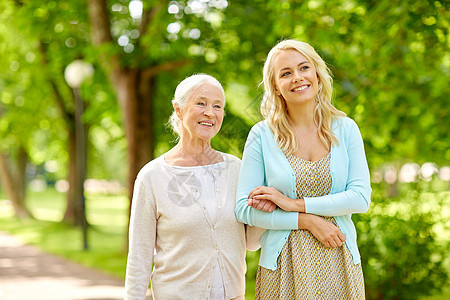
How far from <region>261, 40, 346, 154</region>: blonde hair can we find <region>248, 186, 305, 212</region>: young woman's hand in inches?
8.7

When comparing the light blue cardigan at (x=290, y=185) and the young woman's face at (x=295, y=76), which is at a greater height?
the young woman's face at (x=295, y=76)

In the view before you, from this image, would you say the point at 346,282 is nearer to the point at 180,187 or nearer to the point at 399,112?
the point at 180,187

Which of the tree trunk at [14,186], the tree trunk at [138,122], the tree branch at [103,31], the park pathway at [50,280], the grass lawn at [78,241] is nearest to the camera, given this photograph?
the park pathway at [50,280]

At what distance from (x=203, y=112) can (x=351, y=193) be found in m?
0.81

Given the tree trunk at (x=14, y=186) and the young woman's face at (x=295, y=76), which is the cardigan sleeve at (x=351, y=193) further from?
the tree trunk at (x=14, y=186)

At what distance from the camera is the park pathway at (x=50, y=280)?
8.36 meters

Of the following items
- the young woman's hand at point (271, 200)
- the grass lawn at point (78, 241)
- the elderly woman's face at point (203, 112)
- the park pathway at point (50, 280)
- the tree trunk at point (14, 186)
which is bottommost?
the park pathway at point (50, 280)

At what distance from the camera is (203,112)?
267cm

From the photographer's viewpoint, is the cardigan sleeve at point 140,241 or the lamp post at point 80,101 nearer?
the cardigan sleeve at point 140,241

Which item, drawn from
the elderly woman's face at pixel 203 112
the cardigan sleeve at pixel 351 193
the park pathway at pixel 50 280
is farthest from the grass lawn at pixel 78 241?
the cardigan sleeve at pixel 351 193

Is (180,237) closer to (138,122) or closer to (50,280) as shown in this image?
(50,280)

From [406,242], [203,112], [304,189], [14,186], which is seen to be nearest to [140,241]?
[203,112]

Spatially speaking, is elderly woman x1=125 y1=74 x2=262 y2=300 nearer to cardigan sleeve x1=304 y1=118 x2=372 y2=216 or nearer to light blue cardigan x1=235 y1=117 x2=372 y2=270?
light blue cardigan x1=235 y1=117 x2=372 y2=270

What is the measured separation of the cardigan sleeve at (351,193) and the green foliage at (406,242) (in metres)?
4.24
